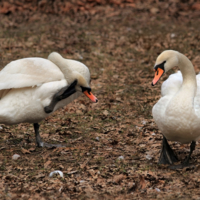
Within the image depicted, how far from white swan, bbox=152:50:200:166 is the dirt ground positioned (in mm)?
550

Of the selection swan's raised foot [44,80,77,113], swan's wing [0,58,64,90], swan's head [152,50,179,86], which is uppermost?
swan's head [152,50,179,86]

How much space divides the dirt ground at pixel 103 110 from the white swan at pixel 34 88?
0.66m

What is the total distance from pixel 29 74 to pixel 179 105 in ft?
6.85

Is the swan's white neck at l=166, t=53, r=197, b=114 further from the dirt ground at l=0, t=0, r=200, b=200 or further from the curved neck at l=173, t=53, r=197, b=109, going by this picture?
the dirt ground at l=0, t=0, r=200, b=200

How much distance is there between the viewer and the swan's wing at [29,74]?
5.20m

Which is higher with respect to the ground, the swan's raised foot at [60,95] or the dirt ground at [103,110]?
the swan's raised foot at [60,95]

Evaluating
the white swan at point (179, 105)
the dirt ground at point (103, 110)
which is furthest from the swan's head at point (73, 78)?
the white swan at point (179, 105)

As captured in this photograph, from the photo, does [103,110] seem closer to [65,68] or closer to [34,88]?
[65,68]

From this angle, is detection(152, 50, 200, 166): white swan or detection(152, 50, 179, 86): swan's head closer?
detection(152, 50, 200, 166): white swan

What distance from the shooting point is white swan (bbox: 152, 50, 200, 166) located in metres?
4.57

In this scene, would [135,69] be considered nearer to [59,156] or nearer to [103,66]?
[103,66]

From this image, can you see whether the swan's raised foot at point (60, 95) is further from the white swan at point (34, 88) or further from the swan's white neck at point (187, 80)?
the swan's white neck at point (187, 80)

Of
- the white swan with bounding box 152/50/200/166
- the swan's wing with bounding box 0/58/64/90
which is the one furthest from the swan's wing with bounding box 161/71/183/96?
the swan's wing with bounding box 0/58/64/90

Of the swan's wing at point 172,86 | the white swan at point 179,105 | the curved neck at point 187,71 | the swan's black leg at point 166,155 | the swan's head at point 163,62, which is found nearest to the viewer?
the white swan at point 179,105
